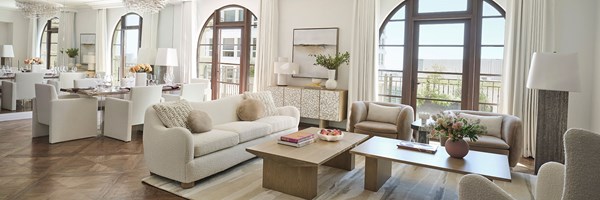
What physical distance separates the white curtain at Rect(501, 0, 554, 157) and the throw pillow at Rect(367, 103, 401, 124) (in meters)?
1.58

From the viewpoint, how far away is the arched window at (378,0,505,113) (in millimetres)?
5680

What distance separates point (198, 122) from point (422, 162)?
236 cm

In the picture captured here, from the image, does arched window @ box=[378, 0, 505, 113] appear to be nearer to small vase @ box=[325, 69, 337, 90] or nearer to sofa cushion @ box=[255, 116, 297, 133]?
small vase @ box=[325, 69, 337, 90]

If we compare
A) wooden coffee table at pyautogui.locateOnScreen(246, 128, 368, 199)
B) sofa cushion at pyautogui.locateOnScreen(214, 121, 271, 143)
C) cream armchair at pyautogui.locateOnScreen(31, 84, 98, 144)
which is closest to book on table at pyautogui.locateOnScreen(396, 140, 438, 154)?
wooden coffee table at pyautogui.locateOnScreen(246, 128, 368, 199)

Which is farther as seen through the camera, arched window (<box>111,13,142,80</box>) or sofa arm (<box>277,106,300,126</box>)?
arched window (<box>111,13,142,80</box>)

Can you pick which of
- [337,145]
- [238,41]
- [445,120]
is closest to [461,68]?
[445,120]

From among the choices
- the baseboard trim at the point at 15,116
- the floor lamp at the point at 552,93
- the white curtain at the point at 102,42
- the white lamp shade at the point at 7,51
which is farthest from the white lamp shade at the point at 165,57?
the floor lamp at the point at 552,93

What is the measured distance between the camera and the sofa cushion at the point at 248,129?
426cm

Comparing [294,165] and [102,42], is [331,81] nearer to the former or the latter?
[294,165]

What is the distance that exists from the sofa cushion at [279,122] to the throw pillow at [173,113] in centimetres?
118

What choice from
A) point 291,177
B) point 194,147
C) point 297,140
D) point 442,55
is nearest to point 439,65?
point 442,55

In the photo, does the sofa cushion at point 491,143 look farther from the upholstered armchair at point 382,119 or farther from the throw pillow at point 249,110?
the throw pillow at point 249,110

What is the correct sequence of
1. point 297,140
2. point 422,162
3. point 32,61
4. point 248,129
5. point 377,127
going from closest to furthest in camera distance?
point 422,162 → point 297,140 → point 248,129 → point 377,127 → point 32,61

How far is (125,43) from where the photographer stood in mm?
10422
